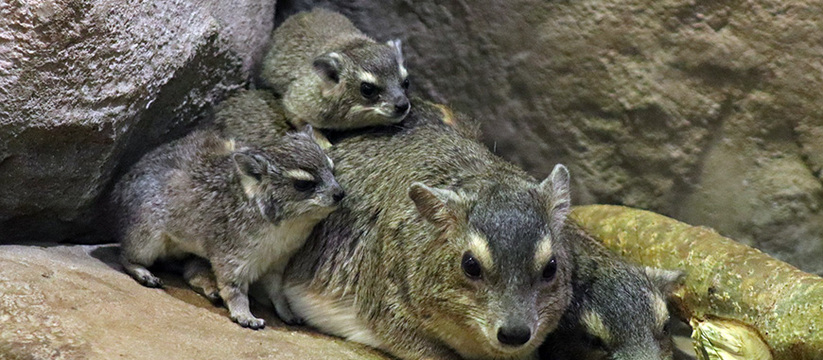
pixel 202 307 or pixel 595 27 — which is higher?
pixel 595 27

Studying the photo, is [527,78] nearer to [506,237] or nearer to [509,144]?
[509,144]

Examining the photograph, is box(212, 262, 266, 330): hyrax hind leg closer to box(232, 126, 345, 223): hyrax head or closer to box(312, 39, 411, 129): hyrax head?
box(232, 126, 345, 223): hyrax head

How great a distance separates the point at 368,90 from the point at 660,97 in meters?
2.16

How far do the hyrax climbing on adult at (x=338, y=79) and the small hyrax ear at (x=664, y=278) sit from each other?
2068 mm

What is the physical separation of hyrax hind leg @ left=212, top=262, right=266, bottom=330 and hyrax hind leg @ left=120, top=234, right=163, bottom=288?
1.43ft

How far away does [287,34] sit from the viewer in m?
7.39

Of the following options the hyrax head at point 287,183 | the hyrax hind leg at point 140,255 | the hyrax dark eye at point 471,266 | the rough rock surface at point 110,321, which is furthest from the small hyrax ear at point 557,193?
the hyrax hind leg at point 140,255

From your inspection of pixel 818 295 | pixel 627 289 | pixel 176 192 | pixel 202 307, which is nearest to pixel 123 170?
pixel 176 192

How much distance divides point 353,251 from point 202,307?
1.04 m

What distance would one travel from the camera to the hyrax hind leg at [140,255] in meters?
5.99

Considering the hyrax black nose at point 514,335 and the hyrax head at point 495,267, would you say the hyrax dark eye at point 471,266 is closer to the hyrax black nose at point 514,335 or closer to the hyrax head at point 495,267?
the hyrax head at point 495,267

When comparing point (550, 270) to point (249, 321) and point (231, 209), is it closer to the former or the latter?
point (249, 321)

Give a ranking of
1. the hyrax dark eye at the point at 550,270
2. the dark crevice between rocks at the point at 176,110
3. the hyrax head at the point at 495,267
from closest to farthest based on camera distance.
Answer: the hyrax head at the point at 495,267 < the hyrax dark eye at the point at 550,270 < the dark crevice between rocks at the point at 176,110

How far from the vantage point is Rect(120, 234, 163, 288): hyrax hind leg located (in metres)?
5.99
